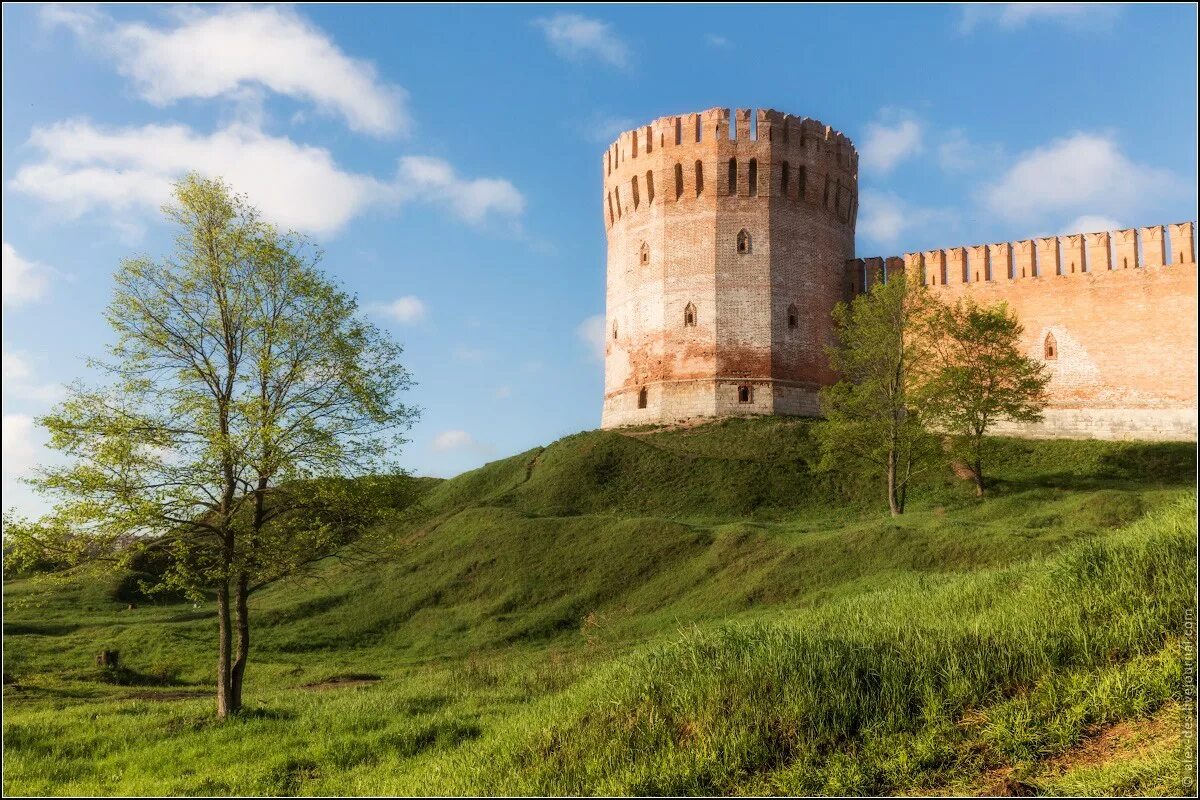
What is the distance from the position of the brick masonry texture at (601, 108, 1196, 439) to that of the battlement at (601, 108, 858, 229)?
61 millimetres

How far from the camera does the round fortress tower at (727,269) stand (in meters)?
36.8

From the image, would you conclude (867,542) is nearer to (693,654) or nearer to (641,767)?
(693,654)

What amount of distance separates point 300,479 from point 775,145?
30.0 m

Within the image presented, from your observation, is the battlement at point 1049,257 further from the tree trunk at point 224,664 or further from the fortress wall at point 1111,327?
the tree trunk at point 224,664

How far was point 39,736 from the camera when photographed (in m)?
10.7

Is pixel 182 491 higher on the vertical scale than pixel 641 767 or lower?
higher

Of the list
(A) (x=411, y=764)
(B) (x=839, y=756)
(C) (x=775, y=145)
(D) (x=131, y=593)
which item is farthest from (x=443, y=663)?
(C) (x=775, y=145)

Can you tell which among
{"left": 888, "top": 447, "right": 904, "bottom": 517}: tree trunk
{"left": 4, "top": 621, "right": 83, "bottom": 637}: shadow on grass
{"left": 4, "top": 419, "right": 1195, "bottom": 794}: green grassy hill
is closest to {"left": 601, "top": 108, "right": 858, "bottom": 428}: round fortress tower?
{"left": 888, "top": 447, "right": 904, "bottom": 517}: tree trunk

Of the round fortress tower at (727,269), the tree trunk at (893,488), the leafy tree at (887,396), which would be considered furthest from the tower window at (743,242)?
the tree trunk at (893,488)

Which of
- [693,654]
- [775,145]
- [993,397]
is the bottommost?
[693,654]

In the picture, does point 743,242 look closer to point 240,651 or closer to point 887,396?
point 887,396

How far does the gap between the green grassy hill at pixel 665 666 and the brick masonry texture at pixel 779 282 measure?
9.56m

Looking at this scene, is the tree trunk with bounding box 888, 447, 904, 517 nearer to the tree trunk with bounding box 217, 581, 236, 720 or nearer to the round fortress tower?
A: the round fortress tower

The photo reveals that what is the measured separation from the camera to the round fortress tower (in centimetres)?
3681
